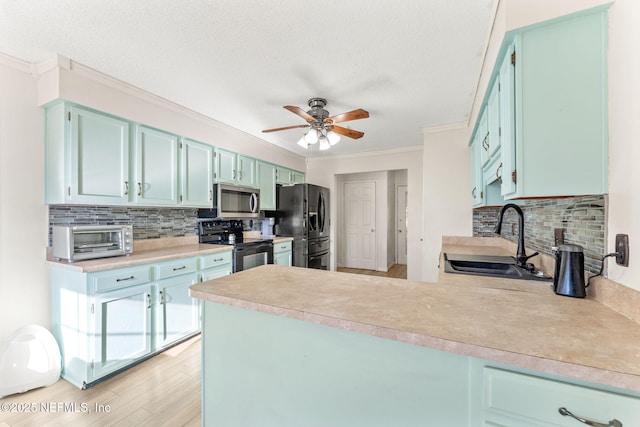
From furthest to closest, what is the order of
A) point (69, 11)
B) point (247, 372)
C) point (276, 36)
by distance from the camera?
point (276, 36), point (69, 11), point (247, 372)

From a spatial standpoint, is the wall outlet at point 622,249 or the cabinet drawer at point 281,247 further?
the cabinet drawer at point 281,247

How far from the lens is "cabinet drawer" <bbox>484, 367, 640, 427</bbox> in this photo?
0.57 m

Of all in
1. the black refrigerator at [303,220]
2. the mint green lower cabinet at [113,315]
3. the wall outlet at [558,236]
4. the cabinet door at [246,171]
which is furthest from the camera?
the black refrigerator at [303,220]

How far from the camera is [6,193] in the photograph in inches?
73.1

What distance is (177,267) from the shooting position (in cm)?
239

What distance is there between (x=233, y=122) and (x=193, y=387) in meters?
2.68

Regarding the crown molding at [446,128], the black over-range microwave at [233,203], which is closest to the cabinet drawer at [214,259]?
the black over-range microwave at [233,203]

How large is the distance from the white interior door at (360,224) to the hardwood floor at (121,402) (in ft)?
13.6

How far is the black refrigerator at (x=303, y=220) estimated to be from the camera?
4070mm

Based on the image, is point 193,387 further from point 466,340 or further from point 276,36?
point 276,36

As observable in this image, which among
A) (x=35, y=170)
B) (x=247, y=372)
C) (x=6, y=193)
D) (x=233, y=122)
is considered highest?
(x=233, y=122)

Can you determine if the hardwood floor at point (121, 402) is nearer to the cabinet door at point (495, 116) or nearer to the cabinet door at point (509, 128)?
the cabinet door at point (509, 128)

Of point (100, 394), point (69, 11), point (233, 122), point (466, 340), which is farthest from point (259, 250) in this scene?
point (466, 340)

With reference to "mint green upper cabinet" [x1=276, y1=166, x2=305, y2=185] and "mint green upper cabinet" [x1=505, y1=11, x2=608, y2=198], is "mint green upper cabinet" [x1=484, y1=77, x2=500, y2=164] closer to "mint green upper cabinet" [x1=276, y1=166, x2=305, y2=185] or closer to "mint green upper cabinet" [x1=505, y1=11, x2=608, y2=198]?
"mint green upper cabinet" [x1=505, y1=11, x2=608, y2=198]
